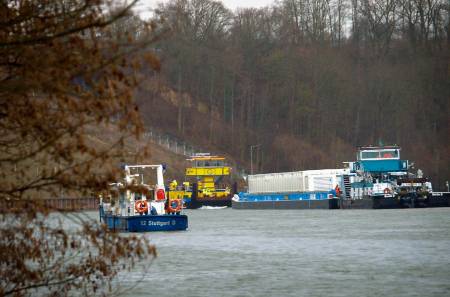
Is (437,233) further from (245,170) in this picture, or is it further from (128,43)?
(245,170)

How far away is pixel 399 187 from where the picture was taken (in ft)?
299

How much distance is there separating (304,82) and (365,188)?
55.0 metres

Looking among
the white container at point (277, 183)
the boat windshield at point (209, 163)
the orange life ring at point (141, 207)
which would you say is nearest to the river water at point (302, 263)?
the orange life ring at point (141, 207)

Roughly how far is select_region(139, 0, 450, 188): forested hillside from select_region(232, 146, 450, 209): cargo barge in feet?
86.0

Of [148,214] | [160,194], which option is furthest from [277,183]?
[148,214]

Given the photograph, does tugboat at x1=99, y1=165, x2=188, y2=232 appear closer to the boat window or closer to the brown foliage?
the brown foliage

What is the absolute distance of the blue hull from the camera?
5029 centimetres

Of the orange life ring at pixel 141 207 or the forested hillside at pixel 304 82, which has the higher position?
the forested hillside at pixel 304 82

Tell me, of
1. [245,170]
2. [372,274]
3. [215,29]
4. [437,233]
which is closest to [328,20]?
[215,29]

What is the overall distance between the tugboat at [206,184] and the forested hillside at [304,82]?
17.5 m

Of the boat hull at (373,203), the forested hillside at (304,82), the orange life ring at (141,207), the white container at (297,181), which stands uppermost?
Answer: the forested hillside at (304,82)

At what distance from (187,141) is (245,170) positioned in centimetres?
795

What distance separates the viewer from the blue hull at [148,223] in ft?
165

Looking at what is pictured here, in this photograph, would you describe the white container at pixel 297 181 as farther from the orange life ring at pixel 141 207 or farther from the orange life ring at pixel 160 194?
the orange life ring at pixel 141 207
